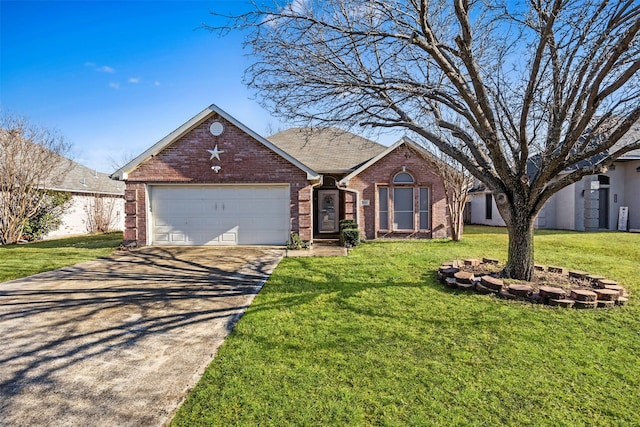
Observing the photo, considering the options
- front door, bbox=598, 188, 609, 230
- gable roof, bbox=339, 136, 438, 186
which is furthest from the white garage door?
front door, bbox=598, 188, 609, 230

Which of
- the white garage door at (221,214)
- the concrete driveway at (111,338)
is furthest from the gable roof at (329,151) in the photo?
the concrete driveway at (111,338)

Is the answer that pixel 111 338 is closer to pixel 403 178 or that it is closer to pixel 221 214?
pixel 221 214

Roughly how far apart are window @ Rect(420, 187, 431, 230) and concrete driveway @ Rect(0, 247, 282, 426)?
861 cm

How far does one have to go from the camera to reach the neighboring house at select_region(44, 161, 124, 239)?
18.3 meters

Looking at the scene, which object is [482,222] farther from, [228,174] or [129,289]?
[129,289]

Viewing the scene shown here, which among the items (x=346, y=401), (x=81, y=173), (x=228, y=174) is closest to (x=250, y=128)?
(x=228, y=174)

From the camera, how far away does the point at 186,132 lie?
41.1 ft

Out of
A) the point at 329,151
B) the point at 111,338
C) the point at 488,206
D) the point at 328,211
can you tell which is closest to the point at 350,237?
the point at 328,211

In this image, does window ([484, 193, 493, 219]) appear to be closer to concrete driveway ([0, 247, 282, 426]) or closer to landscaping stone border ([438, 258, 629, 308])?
landscaping stone border ([438, 258, 629, 308])

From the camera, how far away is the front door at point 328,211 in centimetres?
1631

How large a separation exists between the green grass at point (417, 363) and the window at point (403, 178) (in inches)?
338

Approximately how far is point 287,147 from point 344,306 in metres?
12.8

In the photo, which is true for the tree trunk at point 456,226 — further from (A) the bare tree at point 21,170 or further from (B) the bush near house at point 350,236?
(A) the bare tree at point 21,170

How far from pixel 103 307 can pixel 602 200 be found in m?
23.4
